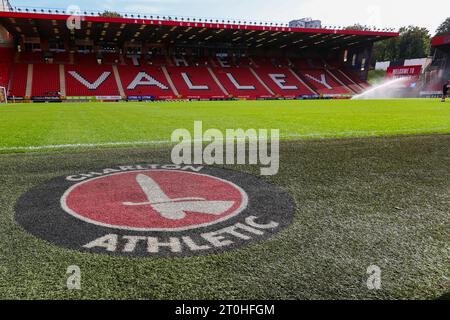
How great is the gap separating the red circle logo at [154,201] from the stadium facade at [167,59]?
31.5 m

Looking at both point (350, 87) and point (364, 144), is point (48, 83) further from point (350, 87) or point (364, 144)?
point (350, 87)

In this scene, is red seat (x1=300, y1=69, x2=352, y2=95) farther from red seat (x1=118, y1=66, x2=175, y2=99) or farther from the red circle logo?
the red circle logo

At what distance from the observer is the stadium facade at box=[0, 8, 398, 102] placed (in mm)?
33438

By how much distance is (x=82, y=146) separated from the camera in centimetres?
697

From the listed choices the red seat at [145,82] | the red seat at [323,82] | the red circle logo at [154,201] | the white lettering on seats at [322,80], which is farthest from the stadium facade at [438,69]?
the red circle logo at [154,201]

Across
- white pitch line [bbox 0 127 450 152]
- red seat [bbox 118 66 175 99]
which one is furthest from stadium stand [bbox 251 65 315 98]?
white pitch line [bbox 0 127 450 152]

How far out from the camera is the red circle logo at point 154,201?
3.19 metres

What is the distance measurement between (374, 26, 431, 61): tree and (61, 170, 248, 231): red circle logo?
8656 cm

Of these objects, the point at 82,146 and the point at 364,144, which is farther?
the point at 364,144

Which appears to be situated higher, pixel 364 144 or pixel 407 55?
pixel 407 55
